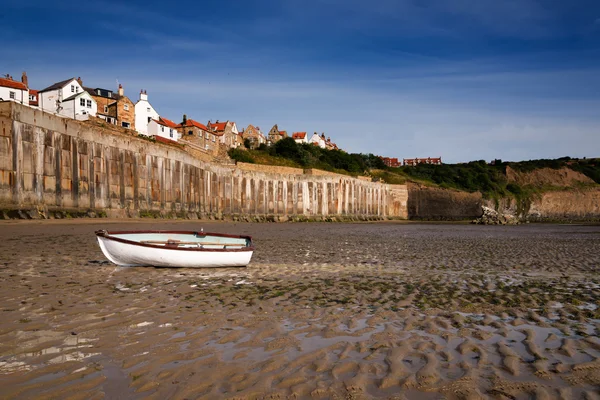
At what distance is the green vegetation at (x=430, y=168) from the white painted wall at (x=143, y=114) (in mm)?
15747

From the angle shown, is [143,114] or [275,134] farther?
[275,134]

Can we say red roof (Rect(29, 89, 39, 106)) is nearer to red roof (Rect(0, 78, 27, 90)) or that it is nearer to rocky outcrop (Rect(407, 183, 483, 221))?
red roof (Rect(0, 78, 27, 90))

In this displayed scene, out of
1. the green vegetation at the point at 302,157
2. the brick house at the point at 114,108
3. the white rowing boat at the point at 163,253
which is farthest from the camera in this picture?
the green vegetation at the point at 302,157

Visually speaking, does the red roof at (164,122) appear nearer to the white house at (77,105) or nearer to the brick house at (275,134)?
the white house at (77,105)

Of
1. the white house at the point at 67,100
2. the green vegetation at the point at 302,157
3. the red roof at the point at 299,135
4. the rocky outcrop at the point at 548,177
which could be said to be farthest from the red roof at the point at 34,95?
the rocky outcrop at the point at 548,177

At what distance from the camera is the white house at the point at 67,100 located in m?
66.7

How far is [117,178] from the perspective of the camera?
29109 millimetres

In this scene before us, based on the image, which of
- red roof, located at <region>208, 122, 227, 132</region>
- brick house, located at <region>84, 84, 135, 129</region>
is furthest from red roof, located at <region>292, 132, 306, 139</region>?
brick house, located at <region>84, 84, 135, 129</region>

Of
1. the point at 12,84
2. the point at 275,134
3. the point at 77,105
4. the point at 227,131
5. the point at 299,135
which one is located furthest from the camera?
the point at 299,135

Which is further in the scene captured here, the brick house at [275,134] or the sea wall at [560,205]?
the brick house at [275,134]

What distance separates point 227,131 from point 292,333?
99.1 metres

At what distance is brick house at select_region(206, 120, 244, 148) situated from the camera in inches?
3963

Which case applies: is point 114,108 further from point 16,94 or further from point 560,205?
point 560,205

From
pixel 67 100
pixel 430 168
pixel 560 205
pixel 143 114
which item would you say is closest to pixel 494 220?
pixel 430 168
